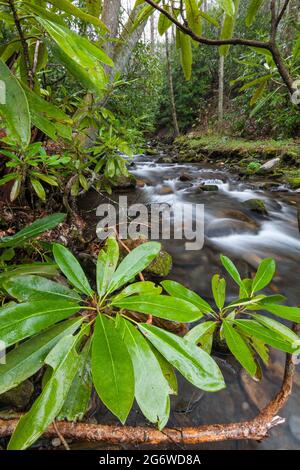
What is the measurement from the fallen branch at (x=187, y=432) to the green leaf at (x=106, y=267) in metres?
0.40

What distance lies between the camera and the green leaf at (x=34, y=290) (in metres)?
0.62

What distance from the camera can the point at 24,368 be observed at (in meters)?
0.53

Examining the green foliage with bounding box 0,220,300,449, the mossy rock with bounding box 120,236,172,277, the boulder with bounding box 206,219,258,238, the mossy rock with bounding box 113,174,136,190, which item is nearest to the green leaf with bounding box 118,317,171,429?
the green foliage with bounding box 0,220,300,449

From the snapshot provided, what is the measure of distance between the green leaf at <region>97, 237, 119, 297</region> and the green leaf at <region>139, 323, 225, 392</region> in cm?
19

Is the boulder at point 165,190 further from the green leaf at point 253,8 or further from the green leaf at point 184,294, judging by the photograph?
the green leaf at point 184,294

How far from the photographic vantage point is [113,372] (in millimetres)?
477

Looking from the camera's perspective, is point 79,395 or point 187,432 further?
point 187,432

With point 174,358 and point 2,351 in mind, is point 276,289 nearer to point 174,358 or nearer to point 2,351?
point 174,358

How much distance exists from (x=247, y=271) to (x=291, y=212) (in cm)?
191

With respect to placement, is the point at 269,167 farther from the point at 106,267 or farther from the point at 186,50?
the point at 106,267

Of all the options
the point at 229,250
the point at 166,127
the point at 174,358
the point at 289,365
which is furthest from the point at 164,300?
the point at 166,127

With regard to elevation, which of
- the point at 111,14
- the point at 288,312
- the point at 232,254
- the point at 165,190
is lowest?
the point at 232,254

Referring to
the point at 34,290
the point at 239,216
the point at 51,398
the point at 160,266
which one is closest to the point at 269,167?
the point at 239,216

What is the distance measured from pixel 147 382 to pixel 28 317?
0.94ft
